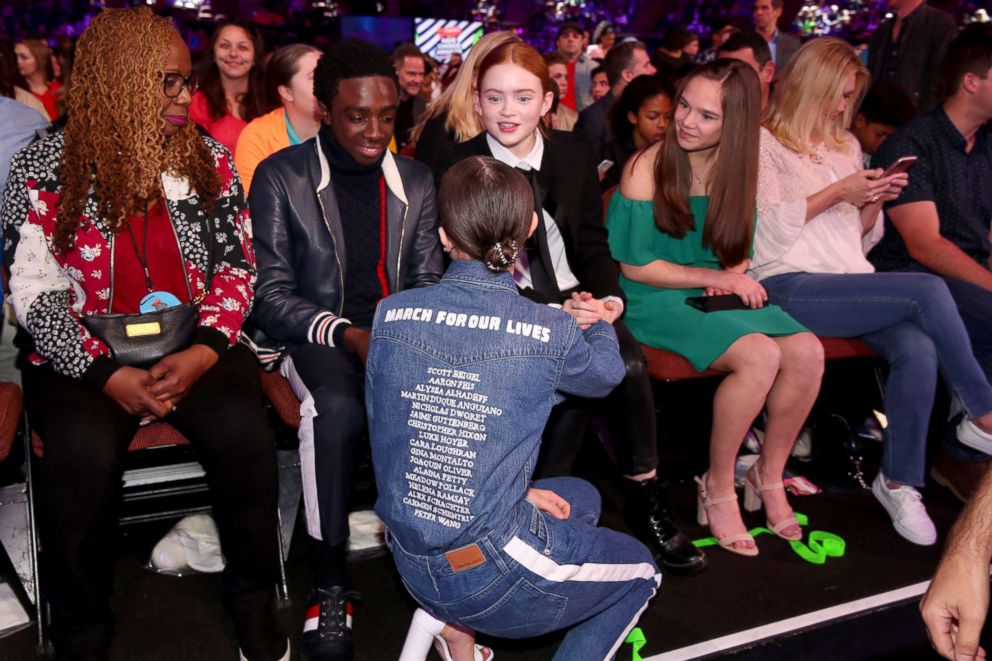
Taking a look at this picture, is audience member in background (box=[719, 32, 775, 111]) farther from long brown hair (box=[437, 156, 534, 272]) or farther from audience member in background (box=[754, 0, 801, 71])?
long brown hair (box=[437, 156, 534, 272])

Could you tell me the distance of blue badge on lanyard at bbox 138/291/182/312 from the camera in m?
2.55

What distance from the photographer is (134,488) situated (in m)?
2.80

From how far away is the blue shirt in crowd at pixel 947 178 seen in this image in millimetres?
3670

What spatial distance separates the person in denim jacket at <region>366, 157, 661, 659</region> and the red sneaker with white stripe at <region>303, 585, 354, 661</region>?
58cm

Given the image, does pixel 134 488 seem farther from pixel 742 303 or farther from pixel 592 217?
pixel 742 303

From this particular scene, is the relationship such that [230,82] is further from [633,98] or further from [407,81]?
[407,81]

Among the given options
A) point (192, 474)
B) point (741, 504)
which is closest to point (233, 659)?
point (192, 474)

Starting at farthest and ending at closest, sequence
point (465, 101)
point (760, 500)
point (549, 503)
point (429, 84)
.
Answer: point (429, 84)
point (465, 101)
point (760, 500)
point (549, 503)

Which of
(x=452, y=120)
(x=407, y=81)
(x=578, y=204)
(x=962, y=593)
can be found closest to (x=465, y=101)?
(x=452, y=120)

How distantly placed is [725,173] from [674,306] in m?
0.51

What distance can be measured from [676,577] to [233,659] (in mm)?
1404

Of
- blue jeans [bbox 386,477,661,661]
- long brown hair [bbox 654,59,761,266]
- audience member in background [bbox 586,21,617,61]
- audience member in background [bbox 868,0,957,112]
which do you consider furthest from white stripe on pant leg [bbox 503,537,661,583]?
audience member in background [bbox 586,21,617,61]

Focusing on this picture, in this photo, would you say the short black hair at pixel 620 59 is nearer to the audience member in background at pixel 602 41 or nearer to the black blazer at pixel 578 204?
the black blazer at pixel 578 204

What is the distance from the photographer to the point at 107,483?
7.40 feet
